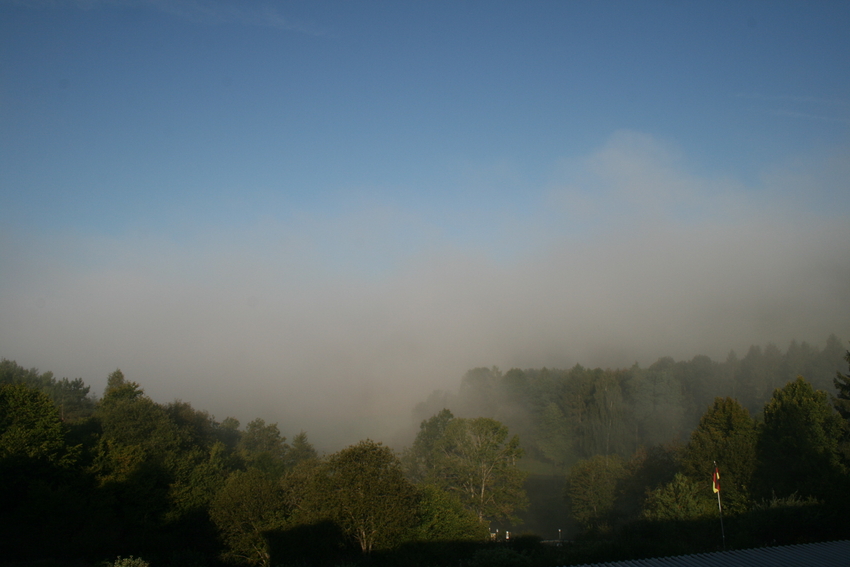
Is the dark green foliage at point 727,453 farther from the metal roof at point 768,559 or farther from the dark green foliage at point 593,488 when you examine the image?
the metal roof at point 768,559

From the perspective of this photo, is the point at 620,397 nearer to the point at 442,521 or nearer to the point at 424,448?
the point at 424,448

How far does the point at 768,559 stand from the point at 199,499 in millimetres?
40925

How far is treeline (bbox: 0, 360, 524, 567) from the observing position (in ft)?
95.5

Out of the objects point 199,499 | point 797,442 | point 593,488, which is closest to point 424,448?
point 593,488

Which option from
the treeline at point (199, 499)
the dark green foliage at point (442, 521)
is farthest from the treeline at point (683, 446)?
the treeline at point (199, 499)

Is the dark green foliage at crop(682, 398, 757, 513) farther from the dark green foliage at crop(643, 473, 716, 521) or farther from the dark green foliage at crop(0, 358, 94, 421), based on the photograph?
the dark green foliage at crop(0, 358, 94, 421)

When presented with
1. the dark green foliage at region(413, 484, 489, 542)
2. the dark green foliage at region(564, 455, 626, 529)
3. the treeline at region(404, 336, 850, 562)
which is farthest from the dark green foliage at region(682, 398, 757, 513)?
the dark green foliage at region(413, 484, 489, 542)

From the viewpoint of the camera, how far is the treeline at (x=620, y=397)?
95938mm

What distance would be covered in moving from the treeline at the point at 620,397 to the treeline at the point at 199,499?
49.9m

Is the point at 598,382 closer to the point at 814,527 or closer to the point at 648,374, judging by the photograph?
the point at 648,374

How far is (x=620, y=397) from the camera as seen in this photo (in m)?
102

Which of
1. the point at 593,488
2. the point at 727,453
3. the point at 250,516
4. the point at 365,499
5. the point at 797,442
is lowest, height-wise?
the point at 593,488

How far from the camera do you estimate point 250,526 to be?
33.1 meters

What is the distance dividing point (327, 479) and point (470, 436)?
26.8 meters
